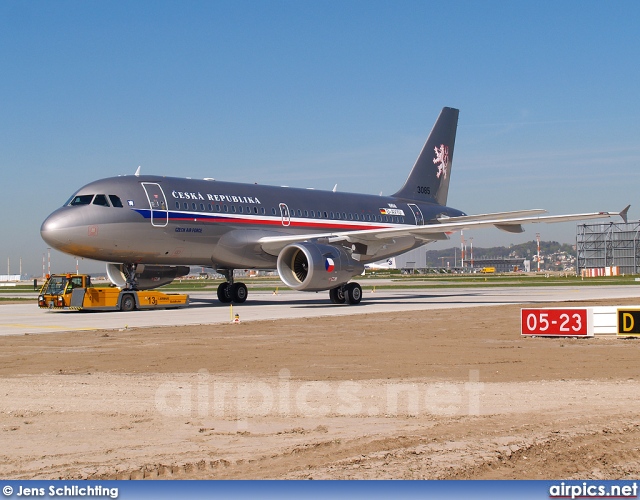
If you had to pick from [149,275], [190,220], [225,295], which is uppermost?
[190,220]

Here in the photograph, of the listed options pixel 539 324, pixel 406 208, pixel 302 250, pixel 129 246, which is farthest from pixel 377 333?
pixel 406 208

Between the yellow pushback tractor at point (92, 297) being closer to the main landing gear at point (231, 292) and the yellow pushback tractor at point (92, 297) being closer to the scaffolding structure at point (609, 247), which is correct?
the main landing gear at point (231, 292)

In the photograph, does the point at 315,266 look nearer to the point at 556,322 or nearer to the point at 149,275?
the point at 149,275

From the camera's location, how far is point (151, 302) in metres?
28.7

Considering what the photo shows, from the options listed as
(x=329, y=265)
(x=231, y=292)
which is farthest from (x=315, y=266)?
(x=231, y=292)

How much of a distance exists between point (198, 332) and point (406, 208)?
20745mm

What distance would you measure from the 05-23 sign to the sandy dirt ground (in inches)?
23.5

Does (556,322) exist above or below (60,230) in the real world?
below

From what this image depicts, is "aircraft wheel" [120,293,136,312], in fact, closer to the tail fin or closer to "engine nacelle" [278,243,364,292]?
"engine nacelle" [278,243,364,292]

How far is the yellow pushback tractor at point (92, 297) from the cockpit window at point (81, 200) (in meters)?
3.03

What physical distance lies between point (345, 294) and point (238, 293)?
17.2 feet

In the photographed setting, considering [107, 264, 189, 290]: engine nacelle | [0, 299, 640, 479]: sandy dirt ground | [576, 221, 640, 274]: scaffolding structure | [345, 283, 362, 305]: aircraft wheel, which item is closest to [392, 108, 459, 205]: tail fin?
[345, 283, 362, 305]: aircraft wheel

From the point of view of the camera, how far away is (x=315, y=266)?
1077 inches

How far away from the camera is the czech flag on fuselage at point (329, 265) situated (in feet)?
91.0
